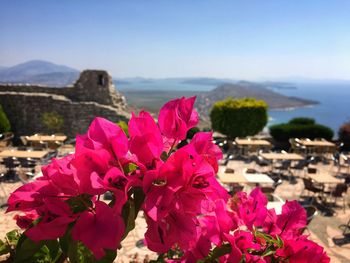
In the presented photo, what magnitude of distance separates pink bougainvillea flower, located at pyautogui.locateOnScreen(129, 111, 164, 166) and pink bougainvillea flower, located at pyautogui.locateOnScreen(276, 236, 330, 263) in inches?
18.1

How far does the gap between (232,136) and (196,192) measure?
52.0 ft

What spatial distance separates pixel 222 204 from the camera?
0.91 metres

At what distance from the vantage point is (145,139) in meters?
0.63

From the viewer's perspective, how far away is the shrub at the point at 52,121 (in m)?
16.3

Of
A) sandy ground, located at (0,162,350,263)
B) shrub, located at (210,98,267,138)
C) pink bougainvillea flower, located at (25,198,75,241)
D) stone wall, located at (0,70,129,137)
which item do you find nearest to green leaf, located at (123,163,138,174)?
pink bougainvillea flower, located at (25,198,75,241)

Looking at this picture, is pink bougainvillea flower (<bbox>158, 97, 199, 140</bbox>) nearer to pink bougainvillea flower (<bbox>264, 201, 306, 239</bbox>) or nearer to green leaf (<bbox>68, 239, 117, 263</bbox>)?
green leaf (<bbox>68, 239, 117, 263</bbox>)

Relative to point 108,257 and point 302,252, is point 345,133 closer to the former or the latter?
point 302,252

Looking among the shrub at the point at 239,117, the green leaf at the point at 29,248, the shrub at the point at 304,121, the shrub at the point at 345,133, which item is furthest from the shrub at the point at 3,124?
the green leaf at the point at 29,248

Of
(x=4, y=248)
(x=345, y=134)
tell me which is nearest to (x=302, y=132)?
(x=345, y=134)

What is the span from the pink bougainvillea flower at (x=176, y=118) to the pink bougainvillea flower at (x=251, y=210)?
0.36 meters

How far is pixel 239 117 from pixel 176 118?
50.7 ft

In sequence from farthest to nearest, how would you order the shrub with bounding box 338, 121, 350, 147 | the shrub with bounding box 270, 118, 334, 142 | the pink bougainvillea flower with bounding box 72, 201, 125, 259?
the shrub with bounding box 270, 118, 334, 142, the shrub with bounding box 338, 121, 350, 147, the pink bougainvillea flower with bounding box 72, 201, 125, 259

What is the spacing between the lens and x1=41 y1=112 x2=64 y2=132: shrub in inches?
641

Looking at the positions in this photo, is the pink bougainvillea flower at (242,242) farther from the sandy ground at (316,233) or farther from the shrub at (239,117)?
the shrub at (239,117)
